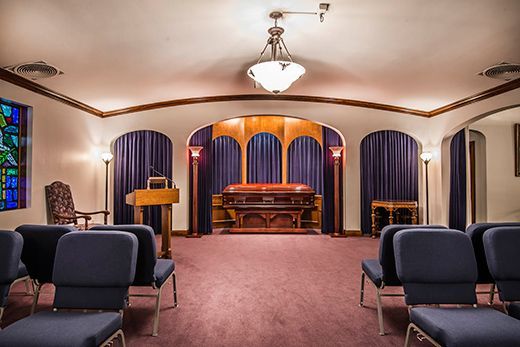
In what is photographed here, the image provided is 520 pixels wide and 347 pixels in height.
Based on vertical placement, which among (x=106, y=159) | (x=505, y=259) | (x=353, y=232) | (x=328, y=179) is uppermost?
(x=106, y=159)

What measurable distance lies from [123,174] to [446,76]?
21.2ft

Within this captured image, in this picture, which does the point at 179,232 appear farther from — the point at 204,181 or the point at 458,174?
the point at 458,174

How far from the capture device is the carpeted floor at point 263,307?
8.79 feet

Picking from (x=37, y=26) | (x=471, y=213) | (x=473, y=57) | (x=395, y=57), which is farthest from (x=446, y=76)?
(x=37, y=26)

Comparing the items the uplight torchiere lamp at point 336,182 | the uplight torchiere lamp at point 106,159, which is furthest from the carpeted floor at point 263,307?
the uplight torchiere lamp at point 106,159

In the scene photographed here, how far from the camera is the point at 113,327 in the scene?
1.93m

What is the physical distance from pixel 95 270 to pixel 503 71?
17.7 ft

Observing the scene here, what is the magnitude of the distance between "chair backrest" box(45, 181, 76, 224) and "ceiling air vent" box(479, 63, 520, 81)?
6.41 metres

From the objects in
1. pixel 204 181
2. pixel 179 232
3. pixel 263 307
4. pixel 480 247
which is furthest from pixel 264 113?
pixel 480 247

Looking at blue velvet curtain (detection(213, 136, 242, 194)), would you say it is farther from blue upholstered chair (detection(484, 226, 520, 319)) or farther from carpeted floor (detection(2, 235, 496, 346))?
blue upholstered chair (detection(484, 226, 520, 319))

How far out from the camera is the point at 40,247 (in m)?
2.85

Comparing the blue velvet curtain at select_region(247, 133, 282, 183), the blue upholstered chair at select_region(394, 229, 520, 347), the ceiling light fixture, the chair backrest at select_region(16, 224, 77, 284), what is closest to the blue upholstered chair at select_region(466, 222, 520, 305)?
the blue upholstered chair at select_region(394, 229, 520, 347)

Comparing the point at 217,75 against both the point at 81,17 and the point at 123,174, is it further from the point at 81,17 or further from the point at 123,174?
the point at 123,174

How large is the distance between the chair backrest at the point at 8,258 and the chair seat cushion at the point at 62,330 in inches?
12.9
